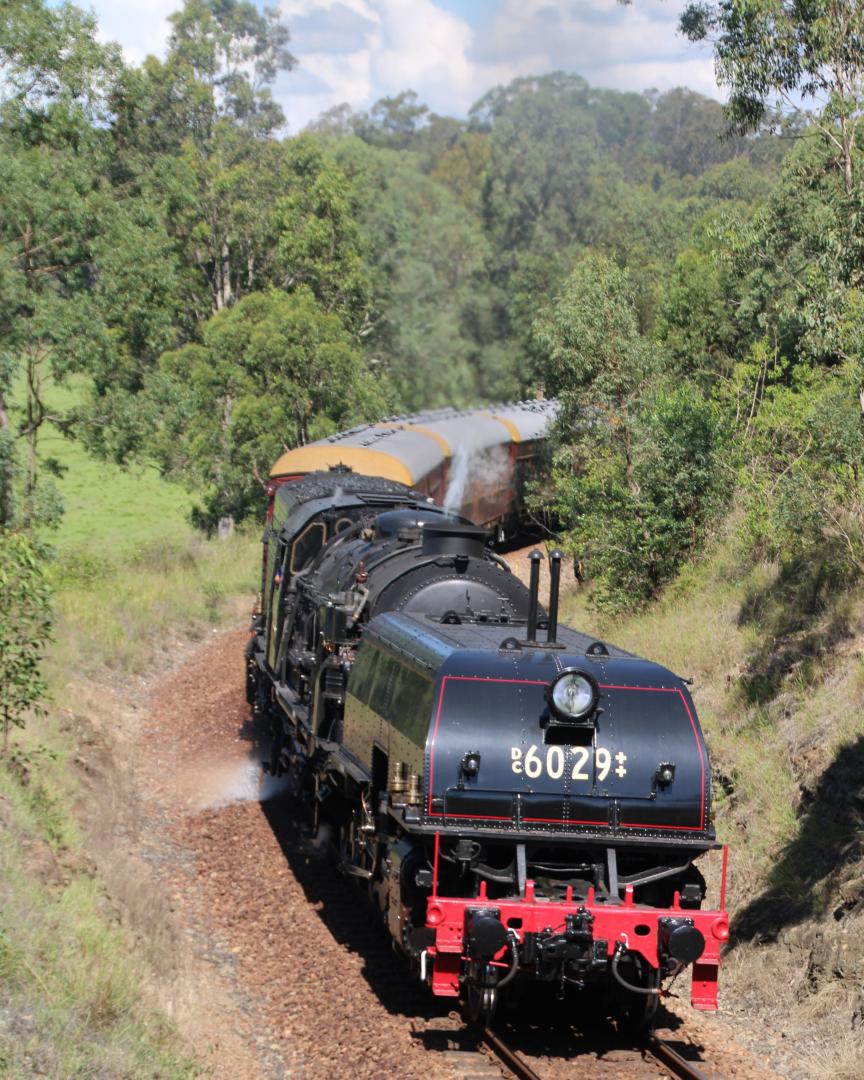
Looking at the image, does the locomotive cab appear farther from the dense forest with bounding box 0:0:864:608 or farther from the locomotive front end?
the dense forest with bounding box 0:0:864:608

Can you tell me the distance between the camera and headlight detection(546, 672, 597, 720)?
9719 mm

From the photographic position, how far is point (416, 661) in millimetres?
10594

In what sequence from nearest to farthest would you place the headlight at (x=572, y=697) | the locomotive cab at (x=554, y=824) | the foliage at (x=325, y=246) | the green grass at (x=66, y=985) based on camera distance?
the green grass at (x=66, y=985) → the locomotive cab at (x=554, y=824) → the headlight at (x=572, y=697) → the foliage at (x=325, y=246)

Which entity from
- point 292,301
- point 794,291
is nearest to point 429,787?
point 794,291

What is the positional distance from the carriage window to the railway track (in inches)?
296

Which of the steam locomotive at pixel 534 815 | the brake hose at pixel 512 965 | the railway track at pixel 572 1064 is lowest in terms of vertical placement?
the railway track at pixel 572 1064

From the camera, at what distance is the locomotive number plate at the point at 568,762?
9.81 m

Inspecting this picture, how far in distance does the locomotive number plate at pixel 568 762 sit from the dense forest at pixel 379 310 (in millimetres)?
7561

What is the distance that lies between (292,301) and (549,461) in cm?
1253

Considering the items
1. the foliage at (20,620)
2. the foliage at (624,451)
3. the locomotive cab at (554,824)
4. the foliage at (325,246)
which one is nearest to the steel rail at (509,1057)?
the locomotive cab at (554,824)

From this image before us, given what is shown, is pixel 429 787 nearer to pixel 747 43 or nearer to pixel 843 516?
pixel 843 516

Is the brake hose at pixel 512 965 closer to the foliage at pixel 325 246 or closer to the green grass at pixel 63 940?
the green grass at pixel 63 940

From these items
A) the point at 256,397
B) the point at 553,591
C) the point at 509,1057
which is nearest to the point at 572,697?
the point at 553,591

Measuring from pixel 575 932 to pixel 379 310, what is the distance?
50.6 m
